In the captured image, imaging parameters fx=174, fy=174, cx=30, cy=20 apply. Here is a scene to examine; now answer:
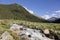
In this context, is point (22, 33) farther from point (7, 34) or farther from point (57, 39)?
point (57, 39)

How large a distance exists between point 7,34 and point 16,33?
3.37 m

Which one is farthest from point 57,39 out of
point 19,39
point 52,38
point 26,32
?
point 19,39

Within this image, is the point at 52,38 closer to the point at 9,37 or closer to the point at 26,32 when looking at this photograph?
the point at 26,32

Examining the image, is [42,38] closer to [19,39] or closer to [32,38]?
[32,38]

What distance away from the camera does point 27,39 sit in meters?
36.2

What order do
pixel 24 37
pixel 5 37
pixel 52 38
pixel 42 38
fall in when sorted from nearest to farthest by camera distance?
pixel 5 37 → pixel 24 37 → pixel 42 38 → pixel 52 38

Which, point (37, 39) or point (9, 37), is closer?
point (9, 37)

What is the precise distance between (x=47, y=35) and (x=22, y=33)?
7.81 m

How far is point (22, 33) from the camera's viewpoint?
38.2 m

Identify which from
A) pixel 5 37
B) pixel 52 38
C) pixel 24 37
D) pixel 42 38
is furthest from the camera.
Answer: pixel 52 38

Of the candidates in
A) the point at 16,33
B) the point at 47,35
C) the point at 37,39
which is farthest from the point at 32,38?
the point at 47,35

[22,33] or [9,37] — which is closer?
[9,37]

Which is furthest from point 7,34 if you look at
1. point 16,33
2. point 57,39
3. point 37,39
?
point 57,39

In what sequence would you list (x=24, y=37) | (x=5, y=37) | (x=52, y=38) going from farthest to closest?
(x=52, y=38) → (x=24, y=37) → (x=5, y=37)
